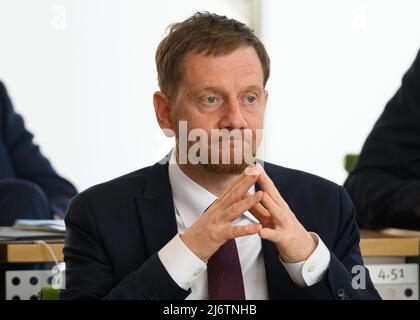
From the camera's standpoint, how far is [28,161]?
3445mm

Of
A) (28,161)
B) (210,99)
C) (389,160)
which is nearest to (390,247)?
(389,160)

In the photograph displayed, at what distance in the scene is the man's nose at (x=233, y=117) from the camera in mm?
1292

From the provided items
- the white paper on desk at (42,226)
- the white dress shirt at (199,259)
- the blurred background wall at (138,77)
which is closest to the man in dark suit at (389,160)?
the white paper on desk at (42,226)

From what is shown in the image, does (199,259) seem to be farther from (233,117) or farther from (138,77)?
(138,77)

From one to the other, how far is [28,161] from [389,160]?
Answer: 1597 mm

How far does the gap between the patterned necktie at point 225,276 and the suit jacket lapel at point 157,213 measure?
9 centimetres

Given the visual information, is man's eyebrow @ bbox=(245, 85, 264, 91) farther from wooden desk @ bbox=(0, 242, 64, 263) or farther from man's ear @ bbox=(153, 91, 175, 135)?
wooden desk @ bbox=(0, 242, 64, 263)

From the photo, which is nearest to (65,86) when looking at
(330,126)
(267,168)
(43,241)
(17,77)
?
(17,77)

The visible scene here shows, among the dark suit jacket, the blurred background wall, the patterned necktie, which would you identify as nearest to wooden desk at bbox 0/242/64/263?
the dark suit jacket

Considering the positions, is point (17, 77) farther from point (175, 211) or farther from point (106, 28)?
point (175, 211)

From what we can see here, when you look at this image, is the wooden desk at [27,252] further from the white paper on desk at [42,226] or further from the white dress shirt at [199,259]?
the white dress shirt at [199,259]

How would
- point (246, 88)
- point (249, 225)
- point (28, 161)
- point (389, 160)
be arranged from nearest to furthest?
point (249, 225) → point (246, 88) → point (389, 160) → point (28, 161)

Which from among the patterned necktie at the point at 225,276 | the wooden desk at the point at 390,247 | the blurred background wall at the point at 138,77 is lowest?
the blurred background wall at the point at 138,77

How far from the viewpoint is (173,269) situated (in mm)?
1277
